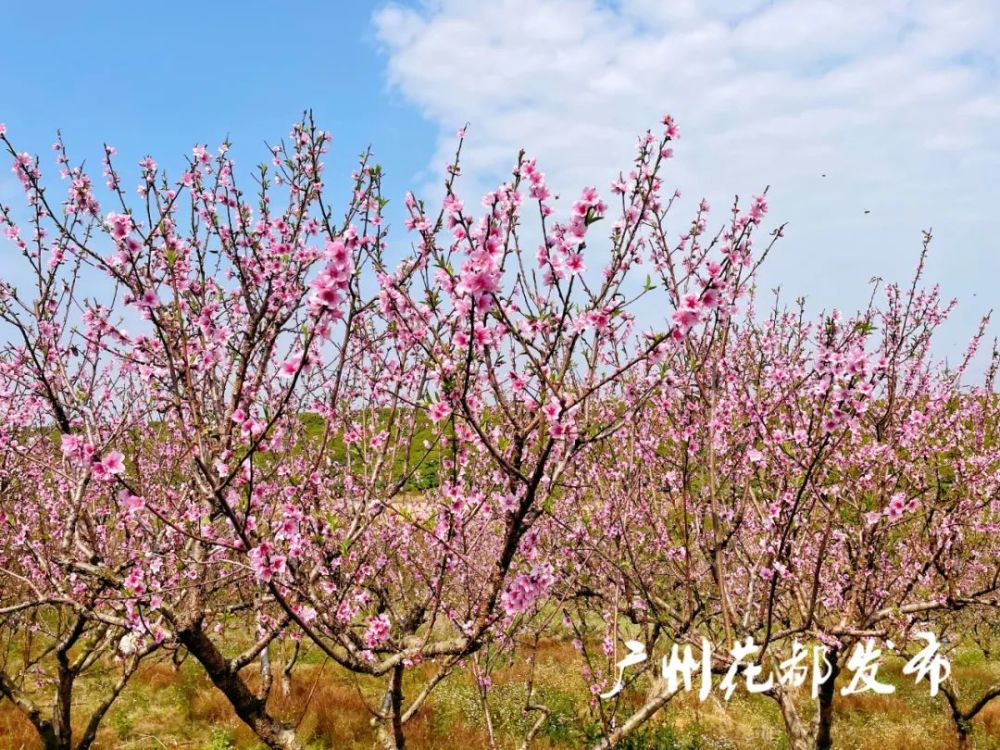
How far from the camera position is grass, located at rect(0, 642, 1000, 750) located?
912 centimetres

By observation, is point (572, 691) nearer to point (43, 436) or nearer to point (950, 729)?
point (950, 729)

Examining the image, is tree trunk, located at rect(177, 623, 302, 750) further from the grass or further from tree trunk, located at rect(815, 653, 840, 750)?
tree trunk, located at rect(815, 653, 840, 750)

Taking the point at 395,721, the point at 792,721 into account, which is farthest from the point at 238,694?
the point at 792,721

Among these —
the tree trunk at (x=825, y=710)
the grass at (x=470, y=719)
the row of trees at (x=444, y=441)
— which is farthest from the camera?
the grass at (x=470, y=719)

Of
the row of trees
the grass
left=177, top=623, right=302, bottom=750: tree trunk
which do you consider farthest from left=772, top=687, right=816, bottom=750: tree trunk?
left=177, top=623, right=302, bottom=750: tree trunk

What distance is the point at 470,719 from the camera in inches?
400

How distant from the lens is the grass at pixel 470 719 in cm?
912

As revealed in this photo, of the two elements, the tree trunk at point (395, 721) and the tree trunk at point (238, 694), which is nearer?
the tree trunk at point (238, 694)

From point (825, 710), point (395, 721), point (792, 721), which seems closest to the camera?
point (395, 721)

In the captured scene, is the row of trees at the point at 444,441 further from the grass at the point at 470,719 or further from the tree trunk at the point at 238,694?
the grass at the point at 470,719

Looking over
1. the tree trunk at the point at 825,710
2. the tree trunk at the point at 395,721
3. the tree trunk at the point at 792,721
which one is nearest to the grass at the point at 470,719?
the tree trunk at the point at 825,710

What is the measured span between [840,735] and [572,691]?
14.0 ft

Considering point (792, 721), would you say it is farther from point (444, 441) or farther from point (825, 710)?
point (444, 441)

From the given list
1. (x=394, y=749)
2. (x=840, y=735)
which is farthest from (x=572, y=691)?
(x=394, y=749)
